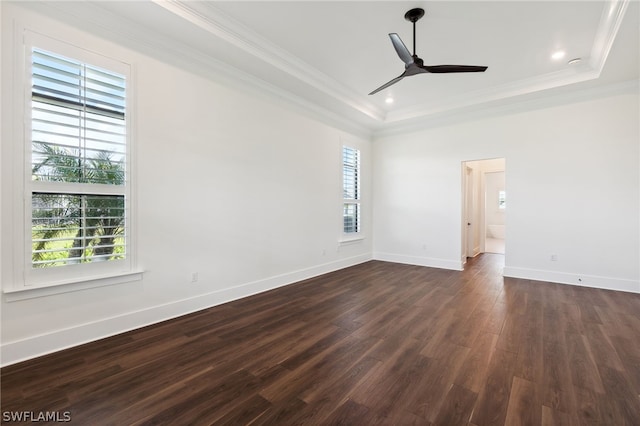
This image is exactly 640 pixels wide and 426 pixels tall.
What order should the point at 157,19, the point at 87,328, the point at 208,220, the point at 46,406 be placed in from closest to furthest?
1. the point at 46,406
2. the point at 87,328
3. the point at 157,19
4. the point at 208,220

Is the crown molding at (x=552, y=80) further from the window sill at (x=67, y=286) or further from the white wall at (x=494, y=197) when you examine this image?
the white wall at (x=494, y=197)

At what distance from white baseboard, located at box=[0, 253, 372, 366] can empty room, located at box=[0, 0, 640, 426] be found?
0.02 meters

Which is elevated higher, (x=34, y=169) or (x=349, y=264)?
(x=34, y=169)

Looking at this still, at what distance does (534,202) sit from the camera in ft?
16.5

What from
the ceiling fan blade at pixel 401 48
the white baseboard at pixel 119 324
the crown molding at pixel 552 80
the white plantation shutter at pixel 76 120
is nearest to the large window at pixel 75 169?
the white plantation shutter at pixel 76 120

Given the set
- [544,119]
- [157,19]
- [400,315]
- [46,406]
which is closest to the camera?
[46,406]

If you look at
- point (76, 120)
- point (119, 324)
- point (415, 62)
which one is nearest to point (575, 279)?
point (415, 62)

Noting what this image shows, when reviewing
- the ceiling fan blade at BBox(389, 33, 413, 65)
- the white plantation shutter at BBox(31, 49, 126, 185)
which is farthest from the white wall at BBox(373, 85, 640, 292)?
the white plantation shutter at BBox(31, 49, 126, 185)

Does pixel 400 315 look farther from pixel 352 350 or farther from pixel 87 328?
pixel 87 328

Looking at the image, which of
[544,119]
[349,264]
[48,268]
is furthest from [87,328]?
[544,119]

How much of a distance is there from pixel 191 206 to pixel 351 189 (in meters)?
3.78

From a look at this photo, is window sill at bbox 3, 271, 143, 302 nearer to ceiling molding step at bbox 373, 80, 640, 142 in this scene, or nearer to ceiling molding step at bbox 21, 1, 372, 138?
ceiling molding step at bbox 21, 1, 372, 138

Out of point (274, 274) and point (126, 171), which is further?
point (274, 274)

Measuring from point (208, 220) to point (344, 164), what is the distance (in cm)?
344
